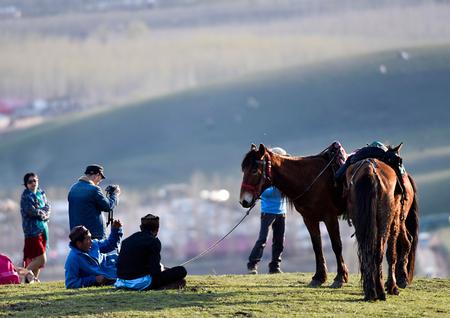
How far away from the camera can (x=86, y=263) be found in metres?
19.6

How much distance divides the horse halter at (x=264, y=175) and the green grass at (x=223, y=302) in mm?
1413

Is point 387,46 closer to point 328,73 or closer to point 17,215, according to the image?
point 328,73

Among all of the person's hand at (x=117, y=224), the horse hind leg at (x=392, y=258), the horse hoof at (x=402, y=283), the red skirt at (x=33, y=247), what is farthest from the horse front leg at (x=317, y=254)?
the red skirt at (x=33, y=247)

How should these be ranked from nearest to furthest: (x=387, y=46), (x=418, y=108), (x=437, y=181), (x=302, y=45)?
1. (x=437, y=181)
2. (x=418, y=108)
3. (x=387, y=46)
4. (x=302, y=45)

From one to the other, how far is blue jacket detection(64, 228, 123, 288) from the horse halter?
92.9 inches

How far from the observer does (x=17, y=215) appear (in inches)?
5310

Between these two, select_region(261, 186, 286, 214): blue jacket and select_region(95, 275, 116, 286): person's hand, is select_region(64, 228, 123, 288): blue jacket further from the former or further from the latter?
select_region(261, 186, 286, 214): blue jacket

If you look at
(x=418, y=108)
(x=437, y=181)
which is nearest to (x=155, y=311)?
(x=437, y=181)

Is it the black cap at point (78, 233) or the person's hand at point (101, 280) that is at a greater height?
the black cap at point (78, 233)

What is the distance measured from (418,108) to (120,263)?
137116mm

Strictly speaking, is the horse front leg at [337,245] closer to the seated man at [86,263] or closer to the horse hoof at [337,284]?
the horse hoof at [337,284]

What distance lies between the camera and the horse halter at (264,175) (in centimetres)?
1938

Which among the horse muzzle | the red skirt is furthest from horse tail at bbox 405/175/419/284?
the red skirt

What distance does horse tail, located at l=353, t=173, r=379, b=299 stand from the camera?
18000mm
